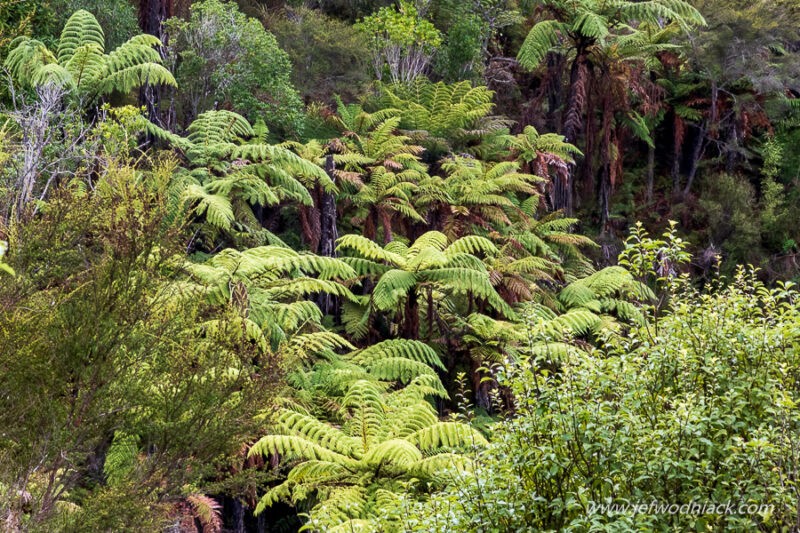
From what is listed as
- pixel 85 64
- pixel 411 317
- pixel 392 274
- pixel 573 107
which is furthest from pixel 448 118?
pixel 85 64

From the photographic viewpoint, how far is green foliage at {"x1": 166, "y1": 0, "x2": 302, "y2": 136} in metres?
12.1

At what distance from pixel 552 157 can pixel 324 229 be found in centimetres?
483

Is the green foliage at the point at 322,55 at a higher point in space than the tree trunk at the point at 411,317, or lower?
higher

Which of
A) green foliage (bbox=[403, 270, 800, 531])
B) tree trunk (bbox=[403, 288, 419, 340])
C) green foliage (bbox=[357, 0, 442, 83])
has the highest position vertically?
green foliage (bbox=[357, 0, 442, 83])

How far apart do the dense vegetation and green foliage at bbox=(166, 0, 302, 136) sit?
0.05m

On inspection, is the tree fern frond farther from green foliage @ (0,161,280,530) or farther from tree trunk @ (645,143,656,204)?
green foliage @ (0,161,280,530)

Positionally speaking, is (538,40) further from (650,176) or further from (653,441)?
(653,441)

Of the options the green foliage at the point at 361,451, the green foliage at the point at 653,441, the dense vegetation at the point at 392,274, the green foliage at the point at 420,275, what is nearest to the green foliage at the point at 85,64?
the dense vegetation at the point at 392,274

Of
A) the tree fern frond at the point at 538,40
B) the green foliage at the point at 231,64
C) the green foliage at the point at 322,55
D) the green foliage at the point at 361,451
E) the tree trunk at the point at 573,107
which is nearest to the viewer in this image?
the green foliage at the point at 361,451

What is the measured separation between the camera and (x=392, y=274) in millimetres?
8250

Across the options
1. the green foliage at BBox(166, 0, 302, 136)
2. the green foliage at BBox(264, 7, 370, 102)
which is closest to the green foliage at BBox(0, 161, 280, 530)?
the green foliage at BBox(166, 0, 302, 136)

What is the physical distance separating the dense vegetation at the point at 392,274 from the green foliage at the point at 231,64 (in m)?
0.05

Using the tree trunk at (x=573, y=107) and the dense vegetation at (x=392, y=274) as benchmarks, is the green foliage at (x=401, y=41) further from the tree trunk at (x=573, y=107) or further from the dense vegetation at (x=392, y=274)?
the tree trunk at (x=573, y=107)

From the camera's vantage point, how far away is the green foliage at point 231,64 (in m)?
12.1
